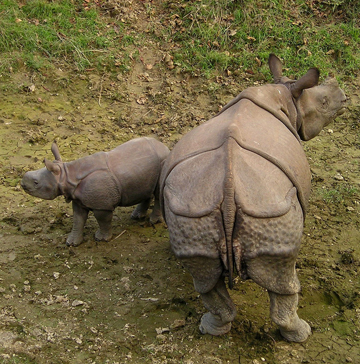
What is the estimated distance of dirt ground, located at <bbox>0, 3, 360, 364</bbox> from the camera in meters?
4.89

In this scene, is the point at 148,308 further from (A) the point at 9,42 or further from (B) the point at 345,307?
(A) the point at 9,42

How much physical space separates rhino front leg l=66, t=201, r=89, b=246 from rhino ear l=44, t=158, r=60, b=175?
0.45m

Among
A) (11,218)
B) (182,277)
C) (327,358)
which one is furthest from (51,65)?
(327,358)

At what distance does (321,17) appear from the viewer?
1023 centimetres

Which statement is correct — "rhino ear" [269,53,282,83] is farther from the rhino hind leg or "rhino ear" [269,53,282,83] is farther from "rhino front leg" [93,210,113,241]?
"rhino front leg" [93,210,113,241]

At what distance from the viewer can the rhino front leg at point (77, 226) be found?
6.31 m

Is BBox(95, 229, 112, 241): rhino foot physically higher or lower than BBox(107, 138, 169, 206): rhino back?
lower

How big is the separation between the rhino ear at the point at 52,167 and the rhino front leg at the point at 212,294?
2300 millimetres

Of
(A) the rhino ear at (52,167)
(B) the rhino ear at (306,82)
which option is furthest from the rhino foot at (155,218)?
(B) the rhino ear at (306,82)

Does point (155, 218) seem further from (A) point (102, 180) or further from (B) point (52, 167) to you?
(B) point (52, 167)

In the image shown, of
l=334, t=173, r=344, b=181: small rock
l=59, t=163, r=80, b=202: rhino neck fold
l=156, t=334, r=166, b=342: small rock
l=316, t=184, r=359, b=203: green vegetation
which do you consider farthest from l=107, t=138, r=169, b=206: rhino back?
l=334, t=173, r=344, b=181: small rock

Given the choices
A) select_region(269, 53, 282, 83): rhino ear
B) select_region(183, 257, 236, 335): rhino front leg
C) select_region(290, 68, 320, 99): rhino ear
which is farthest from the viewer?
select_region(269, 53, 282, 83): rhino ear

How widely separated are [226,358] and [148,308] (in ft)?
3.27

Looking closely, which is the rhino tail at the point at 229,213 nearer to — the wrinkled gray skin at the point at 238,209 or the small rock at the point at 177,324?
the wrinkled gray skin at the point at 238,209
